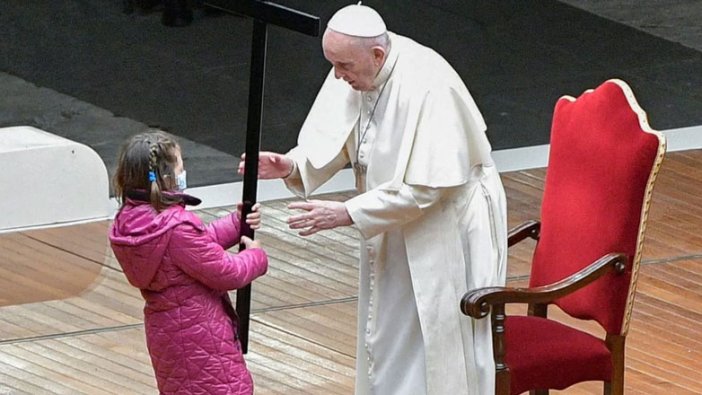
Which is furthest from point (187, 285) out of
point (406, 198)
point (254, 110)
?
point (406, 198)

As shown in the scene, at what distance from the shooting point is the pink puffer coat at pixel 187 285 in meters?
4.57

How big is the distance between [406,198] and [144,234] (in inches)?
28.8

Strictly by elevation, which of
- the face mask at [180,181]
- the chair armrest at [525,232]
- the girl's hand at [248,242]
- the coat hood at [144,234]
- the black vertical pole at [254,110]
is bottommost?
the chair armrest at [525,232]

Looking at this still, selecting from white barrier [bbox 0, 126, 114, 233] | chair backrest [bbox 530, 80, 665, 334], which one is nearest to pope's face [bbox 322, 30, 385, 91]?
chair backrest [bbox 530, 80, 665, 334]

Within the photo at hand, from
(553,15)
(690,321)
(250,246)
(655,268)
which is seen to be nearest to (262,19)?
(250,246)

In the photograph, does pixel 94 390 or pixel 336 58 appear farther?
pixel 94 390

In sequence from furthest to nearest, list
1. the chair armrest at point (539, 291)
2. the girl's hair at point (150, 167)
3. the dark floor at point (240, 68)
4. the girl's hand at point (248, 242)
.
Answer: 1. the dark floor at point (240, 68)
2. the chair armrest at point (539, 291)
3. the girl's hand at point (248, 242)
4. the girl's hair at point (150, 167)

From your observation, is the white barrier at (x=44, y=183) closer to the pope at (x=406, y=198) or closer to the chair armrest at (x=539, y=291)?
the pope at (x=406, y=198)

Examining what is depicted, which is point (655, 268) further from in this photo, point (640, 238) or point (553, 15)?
point (553, 15)

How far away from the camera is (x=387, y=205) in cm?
477

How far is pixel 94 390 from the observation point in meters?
6.21

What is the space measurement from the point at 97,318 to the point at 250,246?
2.43 meters

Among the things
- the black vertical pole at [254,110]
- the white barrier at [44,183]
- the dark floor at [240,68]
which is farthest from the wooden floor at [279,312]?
the black vertical pole at [254,110]

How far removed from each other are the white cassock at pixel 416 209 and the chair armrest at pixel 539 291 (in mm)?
86
